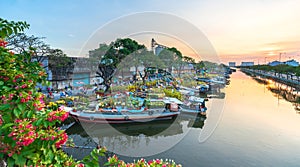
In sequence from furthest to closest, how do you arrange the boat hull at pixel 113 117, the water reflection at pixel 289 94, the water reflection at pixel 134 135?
1. the water reflection at pixel 289 94
2. the boat hull at pixel 113 117
3. the water reflection at pixel 134 135

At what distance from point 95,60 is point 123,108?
787 centimetres

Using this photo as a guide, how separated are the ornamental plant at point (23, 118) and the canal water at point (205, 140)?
605 cm

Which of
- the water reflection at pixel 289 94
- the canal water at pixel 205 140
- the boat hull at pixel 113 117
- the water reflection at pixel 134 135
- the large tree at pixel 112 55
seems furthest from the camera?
the water reflection at pixel 289 94

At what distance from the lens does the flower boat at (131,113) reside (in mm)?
10305

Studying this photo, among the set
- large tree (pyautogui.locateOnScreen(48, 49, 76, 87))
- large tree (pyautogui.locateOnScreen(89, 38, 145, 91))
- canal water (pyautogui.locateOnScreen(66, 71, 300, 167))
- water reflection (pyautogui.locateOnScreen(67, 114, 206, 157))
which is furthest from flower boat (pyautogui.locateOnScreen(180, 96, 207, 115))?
large tree (pyautogui.locateOnScreen(48, 49, 76, 87))

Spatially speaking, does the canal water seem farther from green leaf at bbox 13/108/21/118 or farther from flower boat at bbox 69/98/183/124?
green leaf at bbox 13/108/21/118

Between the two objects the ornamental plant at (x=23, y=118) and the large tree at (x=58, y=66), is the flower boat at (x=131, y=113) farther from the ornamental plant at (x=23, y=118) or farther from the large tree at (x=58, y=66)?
the large tree at (x=58, y=66)

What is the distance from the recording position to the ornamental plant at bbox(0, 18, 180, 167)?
4.67 feet

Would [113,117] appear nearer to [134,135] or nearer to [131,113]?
[131,113]

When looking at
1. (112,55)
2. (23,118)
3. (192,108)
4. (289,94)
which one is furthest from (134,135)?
(289,94)

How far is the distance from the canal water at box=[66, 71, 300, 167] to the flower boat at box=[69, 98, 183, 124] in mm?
399

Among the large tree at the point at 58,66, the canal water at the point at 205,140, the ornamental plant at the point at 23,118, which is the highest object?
the large tree at the point at 58,66

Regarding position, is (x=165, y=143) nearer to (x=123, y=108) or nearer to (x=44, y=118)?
(x=123, y=108)

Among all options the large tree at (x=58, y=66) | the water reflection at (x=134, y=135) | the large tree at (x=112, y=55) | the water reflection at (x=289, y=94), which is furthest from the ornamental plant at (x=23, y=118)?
the large tree at (x=58, y=66)
